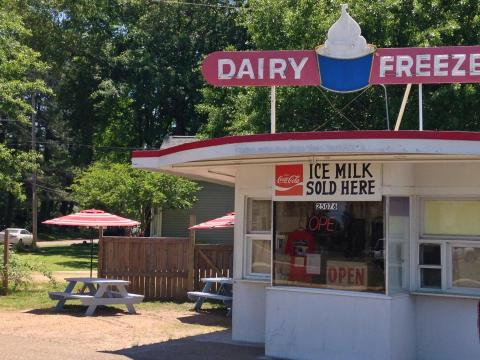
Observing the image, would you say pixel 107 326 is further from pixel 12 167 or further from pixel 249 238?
pixel 12 167

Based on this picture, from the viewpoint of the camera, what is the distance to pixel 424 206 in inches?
393

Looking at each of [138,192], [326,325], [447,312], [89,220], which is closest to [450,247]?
[447,312]

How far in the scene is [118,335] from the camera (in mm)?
11805

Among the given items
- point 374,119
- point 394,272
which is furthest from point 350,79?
point 374,119

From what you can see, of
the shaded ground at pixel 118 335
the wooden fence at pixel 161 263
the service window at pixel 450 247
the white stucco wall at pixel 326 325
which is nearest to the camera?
the white stucco wall at pixel 326 325

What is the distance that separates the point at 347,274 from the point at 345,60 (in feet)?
11.0

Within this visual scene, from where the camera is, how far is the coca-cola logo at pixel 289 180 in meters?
10.0

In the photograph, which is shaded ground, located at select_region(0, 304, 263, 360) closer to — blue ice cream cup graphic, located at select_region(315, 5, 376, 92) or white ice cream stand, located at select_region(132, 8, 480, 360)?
white ice cream stand, located at select_region(132, 8, 480, 360)

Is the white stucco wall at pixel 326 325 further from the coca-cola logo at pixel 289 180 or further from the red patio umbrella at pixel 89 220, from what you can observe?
the red patio umbrella at pixel 89 220

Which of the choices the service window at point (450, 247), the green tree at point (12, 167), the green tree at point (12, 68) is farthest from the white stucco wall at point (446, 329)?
the green tree at point (12, 68)

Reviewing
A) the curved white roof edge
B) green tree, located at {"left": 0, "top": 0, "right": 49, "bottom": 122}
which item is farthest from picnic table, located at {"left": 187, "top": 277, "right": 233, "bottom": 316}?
green tree, located at {"left": 0, "top": 0, "right": 49, "bottom": 122}

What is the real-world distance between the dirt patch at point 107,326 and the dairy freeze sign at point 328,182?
3357 millimetres

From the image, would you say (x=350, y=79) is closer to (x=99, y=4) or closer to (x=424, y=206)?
(x=424, y=206)

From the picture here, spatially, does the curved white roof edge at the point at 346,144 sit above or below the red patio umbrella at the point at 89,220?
above
